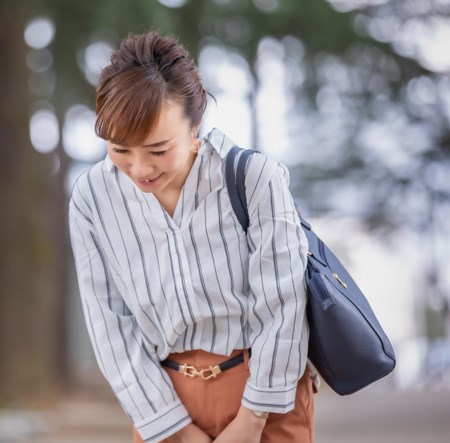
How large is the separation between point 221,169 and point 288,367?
478 mm

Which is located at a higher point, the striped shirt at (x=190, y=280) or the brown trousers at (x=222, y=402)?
the striped shirt at (x=190, y=280)

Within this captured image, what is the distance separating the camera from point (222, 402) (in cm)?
216

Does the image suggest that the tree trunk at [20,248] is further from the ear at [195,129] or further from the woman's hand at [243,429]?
the woman's hand at [243,429]

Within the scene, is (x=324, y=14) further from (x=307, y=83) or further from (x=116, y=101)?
(x=116, y=101)

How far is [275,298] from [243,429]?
0.30 metres

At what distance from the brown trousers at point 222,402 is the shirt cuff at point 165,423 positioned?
38mm

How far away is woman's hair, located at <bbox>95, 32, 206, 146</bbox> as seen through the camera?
1969mm

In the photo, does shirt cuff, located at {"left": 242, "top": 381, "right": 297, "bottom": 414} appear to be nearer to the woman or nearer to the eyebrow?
the woman

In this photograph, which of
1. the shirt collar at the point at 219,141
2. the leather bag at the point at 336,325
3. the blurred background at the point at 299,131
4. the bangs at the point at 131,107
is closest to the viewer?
the bangs at the point at 131,107

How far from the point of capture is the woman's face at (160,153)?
2006 millimetres

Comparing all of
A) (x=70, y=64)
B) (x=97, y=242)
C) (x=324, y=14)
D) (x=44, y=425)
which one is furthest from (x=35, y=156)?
(x=97, y=242)

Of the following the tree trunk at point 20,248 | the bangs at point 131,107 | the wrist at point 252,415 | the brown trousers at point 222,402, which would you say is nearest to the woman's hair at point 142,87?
the bangs at point 131,107

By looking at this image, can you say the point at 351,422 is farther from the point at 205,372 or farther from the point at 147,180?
the point at 147,180

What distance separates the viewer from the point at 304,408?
2.20 meters
